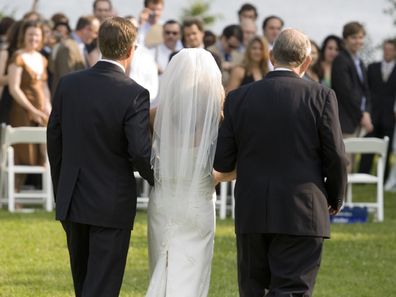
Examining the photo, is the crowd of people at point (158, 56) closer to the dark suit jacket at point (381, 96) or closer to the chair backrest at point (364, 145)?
the chair backrest at point (364, 145)

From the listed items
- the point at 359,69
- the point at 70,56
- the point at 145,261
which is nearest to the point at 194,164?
the point at 145,261

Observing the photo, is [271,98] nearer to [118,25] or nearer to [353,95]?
[118,25]

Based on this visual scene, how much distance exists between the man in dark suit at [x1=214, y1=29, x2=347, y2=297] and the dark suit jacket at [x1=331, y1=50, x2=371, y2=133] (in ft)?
29.9

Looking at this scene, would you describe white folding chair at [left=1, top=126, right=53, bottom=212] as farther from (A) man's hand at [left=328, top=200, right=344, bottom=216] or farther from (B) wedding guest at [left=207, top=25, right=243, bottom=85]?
(A) man's hand at [left=328, top=200, right=344, bottom=216]

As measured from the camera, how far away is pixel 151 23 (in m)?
17.2

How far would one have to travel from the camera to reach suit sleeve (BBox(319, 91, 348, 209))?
7.34 m

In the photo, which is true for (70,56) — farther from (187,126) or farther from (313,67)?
(187,126)

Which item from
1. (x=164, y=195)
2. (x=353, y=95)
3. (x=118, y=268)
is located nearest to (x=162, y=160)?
(x=164, y=195)

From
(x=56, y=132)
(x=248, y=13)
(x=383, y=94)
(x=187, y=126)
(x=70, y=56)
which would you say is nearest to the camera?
(x=56, y=132)

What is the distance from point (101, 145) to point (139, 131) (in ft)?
0.95

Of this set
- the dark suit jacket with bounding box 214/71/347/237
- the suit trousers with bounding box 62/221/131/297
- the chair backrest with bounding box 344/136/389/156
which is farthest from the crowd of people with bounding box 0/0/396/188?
the dark suit jacket with bounding box 214/71/347/237

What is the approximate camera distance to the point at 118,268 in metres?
7.66

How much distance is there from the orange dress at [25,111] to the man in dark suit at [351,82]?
4124mm

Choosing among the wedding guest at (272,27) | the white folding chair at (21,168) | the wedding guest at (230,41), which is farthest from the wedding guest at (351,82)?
the white folding chair at (21,168)
